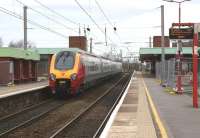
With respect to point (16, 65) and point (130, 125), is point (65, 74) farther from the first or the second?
point (16, 65)

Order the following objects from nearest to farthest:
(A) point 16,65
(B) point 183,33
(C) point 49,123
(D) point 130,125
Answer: (D) point 130,125 → (C) point 49,123 → (B) point 183,33 → (A) point 16,65

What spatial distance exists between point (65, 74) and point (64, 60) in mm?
1119

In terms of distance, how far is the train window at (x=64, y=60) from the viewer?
2823 centimetres

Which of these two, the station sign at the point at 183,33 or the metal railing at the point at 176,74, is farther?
the metal railing at the point at 176,74

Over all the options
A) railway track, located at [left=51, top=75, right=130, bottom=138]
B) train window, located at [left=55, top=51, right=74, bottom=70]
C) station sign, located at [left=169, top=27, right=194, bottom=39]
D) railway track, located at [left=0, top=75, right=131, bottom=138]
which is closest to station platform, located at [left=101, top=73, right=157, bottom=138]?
railway track, located at [left=51, top=75, right=130, bottom=138]

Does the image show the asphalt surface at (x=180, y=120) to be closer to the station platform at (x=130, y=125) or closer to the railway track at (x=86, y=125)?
the station platform at (x=130, y=125)

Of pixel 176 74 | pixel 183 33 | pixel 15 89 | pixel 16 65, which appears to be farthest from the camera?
pixel 16 65

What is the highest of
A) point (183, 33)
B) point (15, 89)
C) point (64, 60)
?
point (183, 33)

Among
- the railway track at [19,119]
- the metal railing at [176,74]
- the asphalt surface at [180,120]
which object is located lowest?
the railway track at [19,119]

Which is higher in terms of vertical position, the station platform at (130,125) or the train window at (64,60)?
the train window at (64,60)

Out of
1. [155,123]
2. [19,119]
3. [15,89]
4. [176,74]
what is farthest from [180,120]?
[15,89]

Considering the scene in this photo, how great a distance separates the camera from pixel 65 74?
27797mm

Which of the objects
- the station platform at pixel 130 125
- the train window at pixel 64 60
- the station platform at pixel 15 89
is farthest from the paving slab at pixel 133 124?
the train window at pixel 64 60

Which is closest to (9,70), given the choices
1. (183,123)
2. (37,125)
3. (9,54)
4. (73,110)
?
(9,54)
